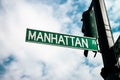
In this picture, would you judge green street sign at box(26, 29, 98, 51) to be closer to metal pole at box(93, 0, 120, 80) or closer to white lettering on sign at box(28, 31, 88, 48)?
white lettering on sign at box(28, 31, 88, 48)

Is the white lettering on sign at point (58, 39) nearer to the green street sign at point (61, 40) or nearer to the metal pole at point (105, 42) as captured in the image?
the green street sign at point (61, 40)

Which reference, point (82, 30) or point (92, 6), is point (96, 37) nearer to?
point (82, 30)

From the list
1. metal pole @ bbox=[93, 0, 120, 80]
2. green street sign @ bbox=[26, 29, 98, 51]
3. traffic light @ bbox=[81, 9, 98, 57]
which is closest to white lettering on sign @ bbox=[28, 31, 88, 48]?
green street sign @ bbox=[26, 29, 98, 51]

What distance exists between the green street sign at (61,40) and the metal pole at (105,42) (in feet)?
0.79

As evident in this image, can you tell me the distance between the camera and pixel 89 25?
5113mm

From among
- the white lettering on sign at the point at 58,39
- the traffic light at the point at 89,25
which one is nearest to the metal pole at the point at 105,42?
the traffic light at the point at 89,25

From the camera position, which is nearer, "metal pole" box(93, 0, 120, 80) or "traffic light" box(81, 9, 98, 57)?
"metal pole" box(93, 0, 120, 80)

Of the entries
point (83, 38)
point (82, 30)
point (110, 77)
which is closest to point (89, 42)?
point (83, 38)

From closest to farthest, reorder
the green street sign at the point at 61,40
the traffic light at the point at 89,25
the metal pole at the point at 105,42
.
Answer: the metal pole at the point at 105,42
the green street sign at the point at 61,40
the traffic light at the point at 89,25

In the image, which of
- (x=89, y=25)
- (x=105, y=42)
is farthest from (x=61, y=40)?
(x=105, y=42)

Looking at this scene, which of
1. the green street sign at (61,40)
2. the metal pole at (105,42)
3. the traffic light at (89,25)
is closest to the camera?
the metal pole at (105,42)

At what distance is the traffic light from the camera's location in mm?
5020

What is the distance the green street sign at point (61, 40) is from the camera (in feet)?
15.7

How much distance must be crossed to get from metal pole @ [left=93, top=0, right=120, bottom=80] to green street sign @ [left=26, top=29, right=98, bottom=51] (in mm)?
242
